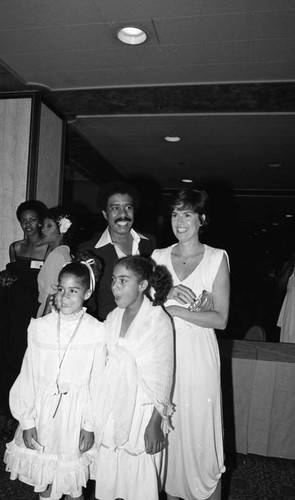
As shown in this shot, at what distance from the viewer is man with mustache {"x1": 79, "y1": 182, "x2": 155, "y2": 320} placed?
2.33m

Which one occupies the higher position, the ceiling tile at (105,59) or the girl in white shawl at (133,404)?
the ceiling tile at (105,59)

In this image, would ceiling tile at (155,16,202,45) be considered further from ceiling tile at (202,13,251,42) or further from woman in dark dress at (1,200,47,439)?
woman in dark dress at (1,200,47,439)

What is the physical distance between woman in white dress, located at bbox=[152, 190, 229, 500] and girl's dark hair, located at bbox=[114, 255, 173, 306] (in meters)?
0.05

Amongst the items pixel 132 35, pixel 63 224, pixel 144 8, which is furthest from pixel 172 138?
pixel 63 224

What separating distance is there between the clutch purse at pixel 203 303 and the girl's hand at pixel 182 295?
0.10 ft

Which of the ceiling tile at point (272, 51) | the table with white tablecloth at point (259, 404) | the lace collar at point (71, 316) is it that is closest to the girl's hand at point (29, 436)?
the lace collar at point (71, 316)

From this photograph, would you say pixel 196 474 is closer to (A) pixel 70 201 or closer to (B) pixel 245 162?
(B) pixel 245 162

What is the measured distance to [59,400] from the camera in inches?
73.2

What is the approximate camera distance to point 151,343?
69.9 inches

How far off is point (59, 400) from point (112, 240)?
959mm

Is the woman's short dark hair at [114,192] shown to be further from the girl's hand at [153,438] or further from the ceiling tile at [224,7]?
the ceiling tile at [224,7]

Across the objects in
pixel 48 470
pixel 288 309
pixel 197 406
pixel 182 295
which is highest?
pixel 182 295

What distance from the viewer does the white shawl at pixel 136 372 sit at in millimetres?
1743

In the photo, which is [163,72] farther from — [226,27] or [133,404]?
[133,404]
